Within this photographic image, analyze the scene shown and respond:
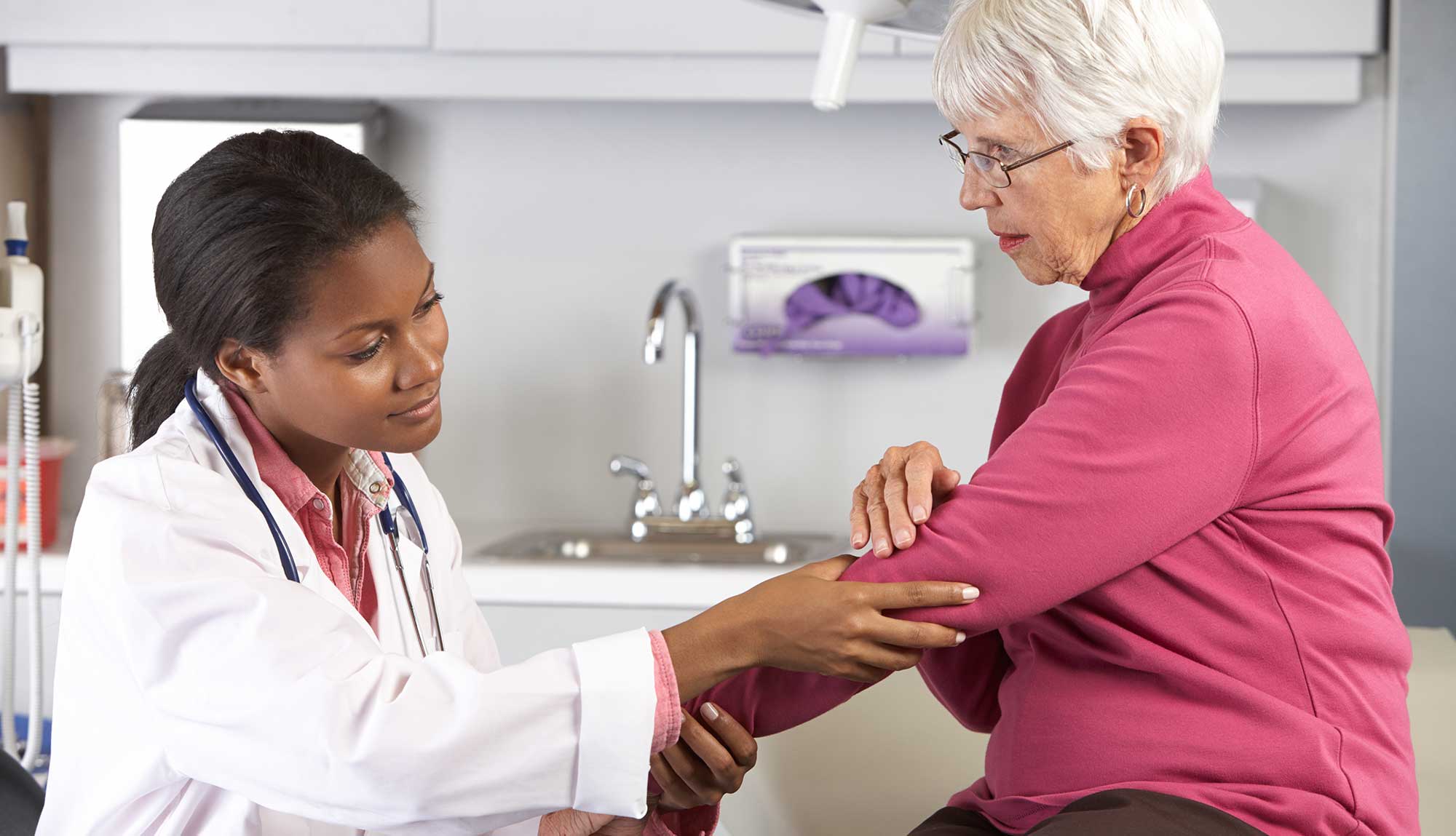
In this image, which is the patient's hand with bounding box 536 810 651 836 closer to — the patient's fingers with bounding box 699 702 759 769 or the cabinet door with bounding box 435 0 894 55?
the patient's fingers with bounding box 699 702 759 769

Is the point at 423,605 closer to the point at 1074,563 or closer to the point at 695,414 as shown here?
the point at 1074,563

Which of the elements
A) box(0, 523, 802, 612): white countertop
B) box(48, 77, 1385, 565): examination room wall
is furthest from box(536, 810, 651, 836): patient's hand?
box(48, 77, 1385, 565): examination room wall

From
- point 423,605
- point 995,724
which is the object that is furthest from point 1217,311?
point 423,605

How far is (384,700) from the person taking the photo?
96 centimetres

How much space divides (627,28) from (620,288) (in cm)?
57

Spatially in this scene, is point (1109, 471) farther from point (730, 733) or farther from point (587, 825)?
point (587, 825)

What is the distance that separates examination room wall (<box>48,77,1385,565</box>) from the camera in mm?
2688

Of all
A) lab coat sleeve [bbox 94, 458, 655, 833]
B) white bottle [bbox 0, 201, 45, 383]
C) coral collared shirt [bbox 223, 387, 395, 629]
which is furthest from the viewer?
white bottle [bbox 0, 201, 45, 383]

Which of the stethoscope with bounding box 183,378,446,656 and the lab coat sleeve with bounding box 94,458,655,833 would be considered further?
the stethoscope with bounding box 183,378,446,656

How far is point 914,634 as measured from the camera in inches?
42.0

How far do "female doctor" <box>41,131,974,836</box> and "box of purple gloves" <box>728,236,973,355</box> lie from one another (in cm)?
148

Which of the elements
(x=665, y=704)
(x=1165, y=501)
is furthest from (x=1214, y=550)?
(x=665, y=704)

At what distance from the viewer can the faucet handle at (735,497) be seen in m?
2.59

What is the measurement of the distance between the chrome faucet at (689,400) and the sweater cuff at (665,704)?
1522 mm
